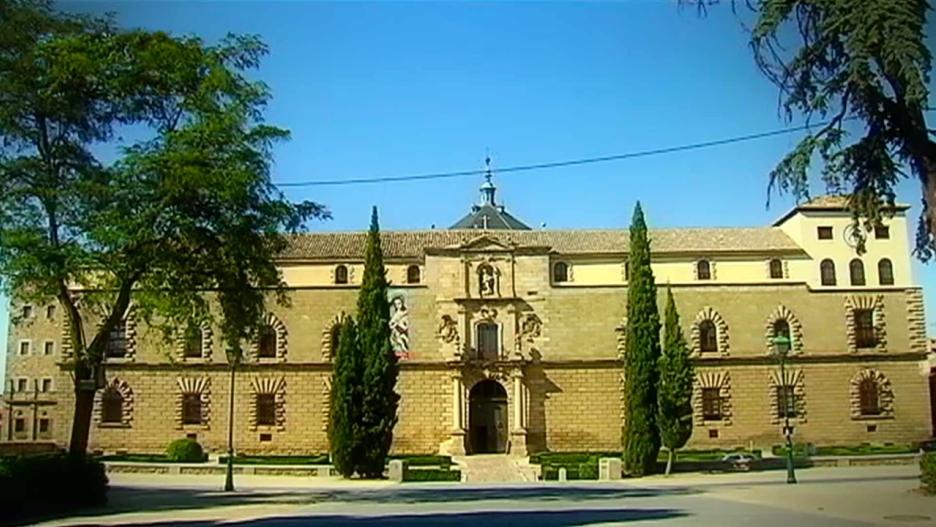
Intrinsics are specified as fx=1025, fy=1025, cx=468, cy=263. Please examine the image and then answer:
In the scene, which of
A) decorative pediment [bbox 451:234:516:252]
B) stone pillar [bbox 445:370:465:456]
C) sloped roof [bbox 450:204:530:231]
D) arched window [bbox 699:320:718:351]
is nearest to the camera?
stone pillar [bbox 445:370:465:456]

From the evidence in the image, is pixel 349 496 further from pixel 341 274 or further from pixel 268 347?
pixel 341 274

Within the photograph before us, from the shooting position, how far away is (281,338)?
47.2 metres

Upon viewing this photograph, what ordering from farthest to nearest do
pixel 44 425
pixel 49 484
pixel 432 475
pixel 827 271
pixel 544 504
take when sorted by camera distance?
pixel 44 425 < pixel 827 271 < pixel 432 475 < pixel 544 504 < pixel 49 484

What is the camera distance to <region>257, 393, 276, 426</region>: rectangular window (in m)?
46.7

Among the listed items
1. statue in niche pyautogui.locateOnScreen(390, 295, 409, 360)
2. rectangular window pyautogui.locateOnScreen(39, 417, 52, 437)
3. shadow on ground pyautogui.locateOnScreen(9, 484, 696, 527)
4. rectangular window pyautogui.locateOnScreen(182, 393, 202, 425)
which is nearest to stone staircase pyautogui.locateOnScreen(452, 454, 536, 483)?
statue in niche pyautogui.locateOnScreen(390, 295, 409, 360)

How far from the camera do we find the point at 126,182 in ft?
64.9

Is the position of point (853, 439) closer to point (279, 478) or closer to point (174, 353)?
point (279, 478)

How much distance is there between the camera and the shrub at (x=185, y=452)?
39812mm

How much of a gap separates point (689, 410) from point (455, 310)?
15685 millimetres

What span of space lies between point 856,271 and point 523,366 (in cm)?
1687

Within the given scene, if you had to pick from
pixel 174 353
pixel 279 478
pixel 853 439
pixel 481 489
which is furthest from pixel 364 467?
pixel 853 439

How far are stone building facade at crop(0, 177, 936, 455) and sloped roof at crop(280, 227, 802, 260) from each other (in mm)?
1092

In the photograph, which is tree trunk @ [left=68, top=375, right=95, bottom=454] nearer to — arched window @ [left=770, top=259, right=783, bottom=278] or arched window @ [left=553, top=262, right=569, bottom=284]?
arched window @ [left=553, top=262, right=569, bottom=284]

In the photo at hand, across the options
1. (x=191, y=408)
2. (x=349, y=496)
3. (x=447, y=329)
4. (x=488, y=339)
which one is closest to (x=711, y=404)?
(x=488, y=339)
